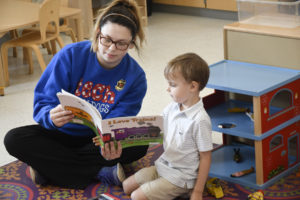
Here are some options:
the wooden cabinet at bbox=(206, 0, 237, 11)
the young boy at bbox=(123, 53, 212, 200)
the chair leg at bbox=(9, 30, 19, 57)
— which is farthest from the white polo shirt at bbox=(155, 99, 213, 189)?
the wooden cabinet at bbox=(206, 0, 237, 11)

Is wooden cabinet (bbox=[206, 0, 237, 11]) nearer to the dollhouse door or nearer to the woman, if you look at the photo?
the dollhouse door

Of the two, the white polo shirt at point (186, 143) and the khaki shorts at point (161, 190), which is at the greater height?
the white polo shirt at point (186, 143)

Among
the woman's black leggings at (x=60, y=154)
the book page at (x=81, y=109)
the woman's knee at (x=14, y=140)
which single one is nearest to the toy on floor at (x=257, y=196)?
the woman's black leggings at (x=60, y=154)

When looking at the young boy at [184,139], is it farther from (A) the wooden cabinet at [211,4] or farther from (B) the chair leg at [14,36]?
(A) the wooden cabinet at [211,4]

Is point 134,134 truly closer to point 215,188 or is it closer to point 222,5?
point 215,188

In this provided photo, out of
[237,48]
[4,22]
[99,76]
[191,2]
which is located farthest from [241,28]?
[191,2]

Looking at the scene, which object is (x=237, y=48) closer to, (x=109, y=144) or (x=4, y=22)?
(x=109, y=144)

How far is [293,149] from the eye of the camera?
2525 millimetres

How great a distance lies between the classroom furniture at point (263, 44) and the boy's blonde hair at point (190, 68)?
0.51 meters

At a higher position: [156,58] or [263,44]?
[263,44]

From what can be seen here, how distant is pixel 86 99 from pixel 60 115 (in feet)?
0.81

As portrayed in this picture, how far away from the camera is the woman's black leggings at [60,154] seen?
7.54 ft

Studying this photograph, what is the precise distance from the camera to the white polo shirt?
206 centimetres

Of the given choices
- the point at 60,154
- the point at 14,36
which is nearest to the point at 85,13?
the point at 14,36
